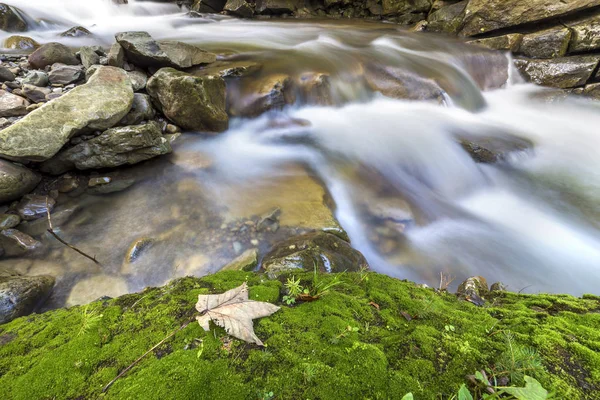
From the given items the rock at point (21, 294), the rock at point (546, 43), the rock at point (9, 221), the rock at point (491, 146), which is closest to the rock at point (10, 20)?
the rock at point (9, 221)

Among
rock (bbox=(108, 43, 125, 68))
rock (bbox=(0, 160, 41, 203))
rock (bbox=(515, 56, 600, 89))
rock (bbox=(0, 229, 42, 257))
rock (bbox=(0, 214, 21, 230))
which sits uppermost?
rock (bbox=(515, 56, 600, 89))

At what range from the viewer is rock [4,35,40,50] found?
29.3ft

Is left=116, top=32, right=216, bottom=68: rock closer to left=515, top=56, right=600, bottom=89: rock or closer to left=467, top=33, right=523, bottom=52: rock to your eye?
left=467, top=33, right=523, bottom=52: rock

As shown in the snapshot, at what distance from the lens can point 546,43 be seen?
10.8 m

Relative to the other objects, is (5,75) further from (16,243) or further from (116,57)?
(16,243)

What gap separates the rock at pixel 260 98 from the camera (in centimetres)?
757

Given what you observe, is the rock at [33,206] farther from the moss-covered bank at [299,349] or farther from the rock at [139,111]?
the moss-covered bank at [299,349]

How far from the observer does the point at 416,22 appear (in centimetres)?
1569

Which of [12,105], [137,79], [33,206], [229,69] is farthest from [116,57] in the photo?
[33,206]

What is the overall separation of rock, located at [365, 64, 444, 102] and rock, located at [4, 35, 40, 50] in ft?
36.3

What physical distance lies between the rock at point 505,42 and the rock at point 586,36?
1.60 metres

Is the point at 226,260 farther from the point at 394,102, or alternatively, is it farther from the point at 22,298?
the point at 394,102

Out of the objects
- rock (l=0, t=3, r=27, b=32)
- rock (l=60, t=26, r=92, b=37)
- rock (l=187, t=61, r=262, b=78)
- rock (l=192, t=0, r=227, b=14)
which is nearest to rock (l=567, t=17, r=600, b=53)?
rock (l=187, t=61, r=262, b=78)

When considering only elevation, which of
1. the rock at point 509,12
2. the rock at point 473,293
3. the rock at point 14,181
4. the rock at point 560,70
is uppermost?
the rock at point 509,12
